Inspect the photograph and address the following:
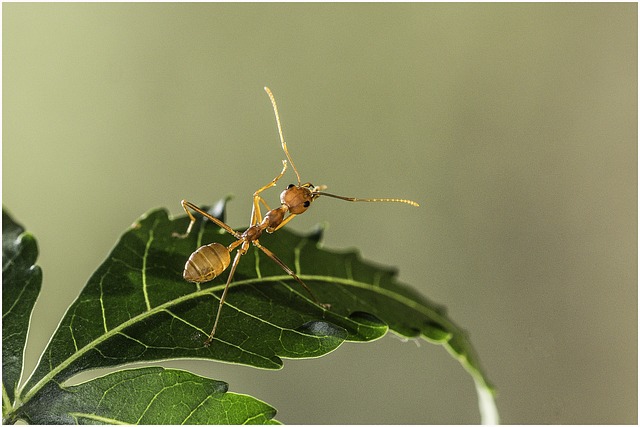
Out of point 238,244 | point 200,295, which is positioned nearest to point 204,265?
point 200,295

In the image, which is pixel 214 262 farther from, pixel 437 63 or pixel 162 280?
pixel 437 63

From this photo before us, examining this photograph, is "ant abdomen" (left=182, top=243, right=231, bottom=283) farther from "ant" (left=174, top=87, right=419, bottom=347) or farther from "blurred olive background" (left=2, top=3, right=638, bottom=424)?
"blurred olive background" (left=2, top=3, right=638, bottom=424)

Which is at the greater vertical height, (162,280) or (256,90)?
(256,90)

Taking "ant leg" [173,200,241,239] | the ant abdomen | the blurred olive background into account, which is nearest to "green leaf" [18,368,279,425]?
the ant abdomen

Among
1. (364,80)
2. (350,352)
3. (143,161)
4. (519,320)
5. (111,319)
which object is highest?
(364,80)

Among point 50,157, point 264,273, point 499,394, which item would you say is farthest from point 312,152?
point 264,273

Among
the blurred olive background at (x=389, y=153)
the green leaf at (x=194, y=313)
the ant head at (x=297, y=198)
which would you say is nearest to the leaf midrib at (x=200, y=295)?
the green leaf at (x=194, y=313)

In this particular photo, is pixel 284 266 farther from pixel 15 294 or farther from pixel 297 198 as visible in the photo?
pixel 15 294
